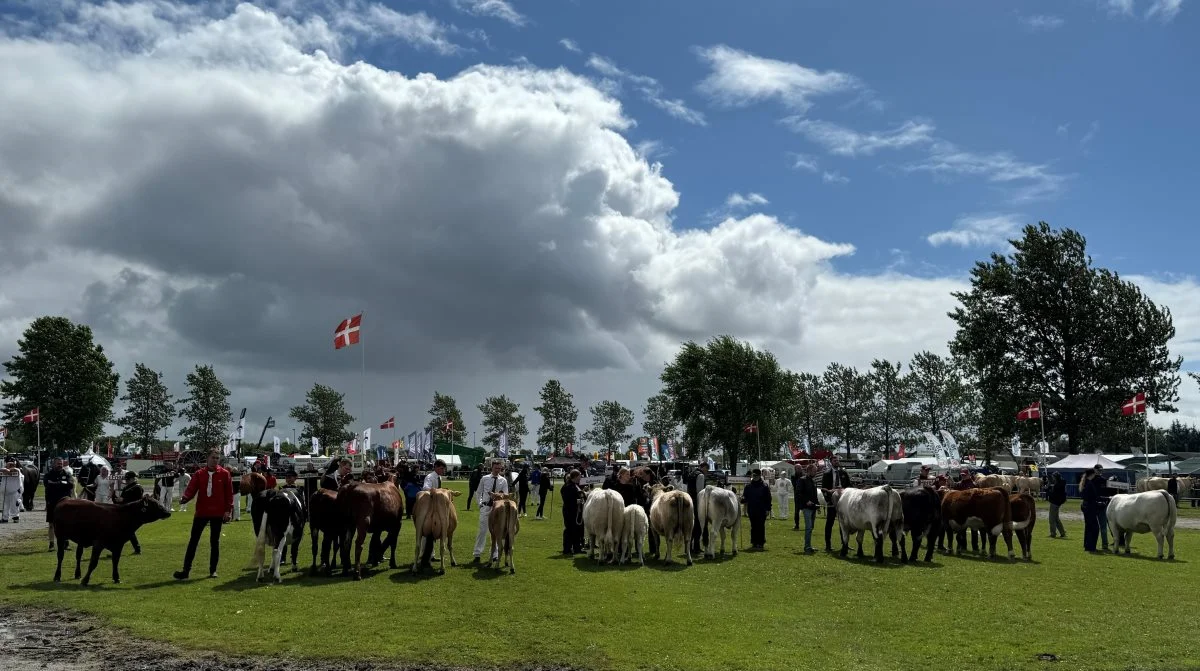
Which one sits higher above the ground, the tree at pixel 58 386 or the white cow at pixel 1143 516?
the tree at pixel 58 386

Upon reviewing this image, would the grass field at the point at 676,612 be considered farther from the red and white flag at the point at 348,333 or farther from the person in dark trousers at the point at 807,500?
the red and white flag at the point at 348,333

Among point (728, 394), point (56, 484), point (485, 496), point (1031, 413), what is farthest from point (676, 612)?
point (728, 394)

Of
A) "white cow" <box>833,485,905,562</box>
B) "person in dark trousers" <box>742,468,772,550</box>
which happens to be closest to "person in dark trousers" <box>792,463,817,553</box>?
"white cow" <box>833,485,905,562</box>

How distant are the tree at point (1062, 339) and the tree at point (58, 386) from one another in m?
73.4

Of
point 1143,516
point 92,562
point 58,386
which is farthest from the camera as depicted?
point 58,386

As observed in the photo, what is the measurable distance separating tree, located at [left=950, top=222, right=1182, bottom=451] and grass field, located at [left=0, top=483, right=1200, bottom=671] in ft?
147

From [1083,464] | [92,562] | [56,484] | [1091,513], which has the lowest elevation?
[92,562]

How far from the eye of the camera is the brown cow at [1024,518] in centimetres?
2034

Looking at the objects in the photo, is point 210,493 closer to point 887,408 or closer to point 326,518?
point 326,518

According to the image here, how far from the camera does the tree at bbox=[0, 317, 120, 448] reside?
75.2 meters

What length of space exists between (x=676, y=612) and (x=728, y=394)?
6954 centimetres

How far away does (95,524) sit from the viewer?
15.2 metres

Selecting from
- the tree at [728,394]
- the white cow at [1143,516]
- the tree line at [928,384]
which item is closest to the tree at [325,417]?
the tree line at [928,384]

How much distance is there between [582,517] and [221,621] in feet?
30.7
